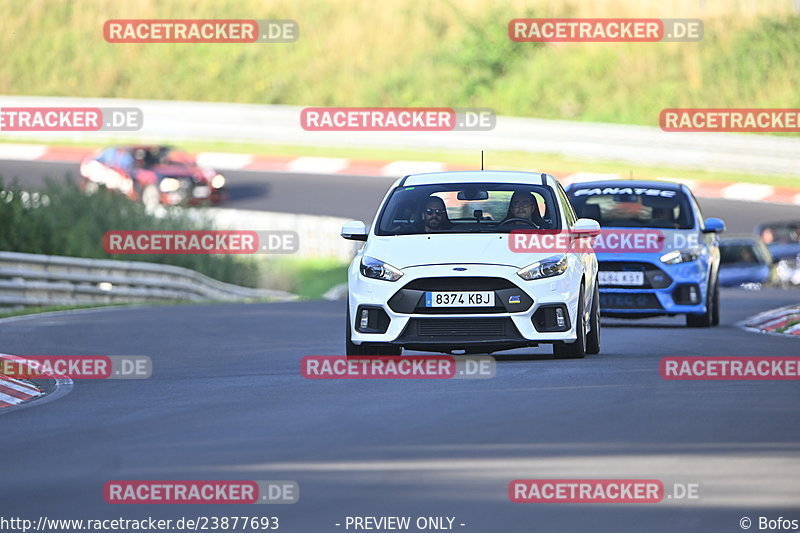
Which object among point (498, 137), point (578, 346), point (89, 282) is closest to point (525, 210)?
point (578, 346)

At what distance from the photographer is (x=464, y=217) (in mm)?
14070

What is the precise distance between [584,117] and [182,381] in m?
36.2

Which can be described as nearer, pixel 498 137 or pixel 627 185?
pixel 627 185

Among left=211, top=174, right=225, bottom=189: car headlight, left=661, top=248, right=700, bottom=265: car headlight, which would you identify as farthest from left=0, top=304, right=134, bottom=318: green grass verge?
left=211, top=174, right=225, bottom=189: car headlight

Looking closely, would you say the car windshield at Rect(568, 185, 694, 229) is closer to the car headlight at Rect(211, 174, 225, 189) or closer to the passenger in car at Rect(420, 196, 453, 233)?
the passenger in car at Rect(420, 196, 453, 233)

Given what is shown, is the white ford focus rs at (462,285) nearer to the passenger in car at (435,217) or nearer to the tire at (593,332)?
the passenger in car at (435,217)

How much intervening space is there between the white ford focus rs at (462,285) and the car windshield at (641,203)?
16.0 ft

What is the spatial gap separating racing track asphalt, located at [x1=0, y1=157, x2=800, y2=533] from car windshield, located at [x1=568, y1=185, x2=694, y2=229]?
410cm

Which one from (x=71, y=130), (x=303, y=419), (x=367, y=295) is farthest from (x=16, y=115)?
(x=303, y=419)

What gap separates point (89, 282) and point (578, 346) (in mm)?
14633

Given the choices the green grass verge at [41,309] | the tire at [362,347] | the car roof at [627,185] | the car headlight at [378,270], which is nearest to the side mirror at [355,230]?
the car headlight at [378,270]

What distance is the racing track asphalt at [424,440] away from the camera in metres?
7.06

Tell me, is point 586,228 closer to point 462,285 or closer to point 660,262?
point 462,285

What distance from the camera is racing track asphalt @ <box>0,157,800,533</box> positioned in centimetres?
706
